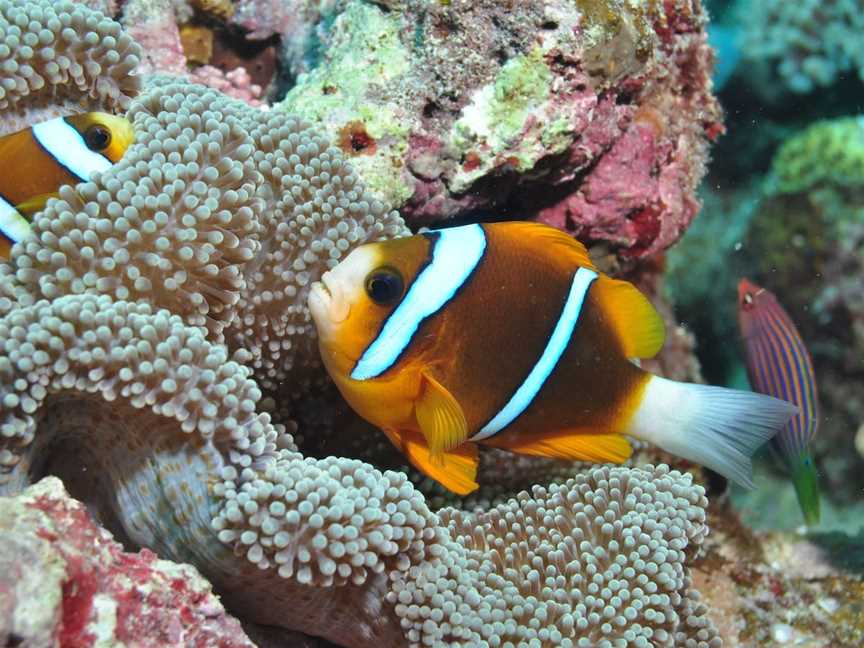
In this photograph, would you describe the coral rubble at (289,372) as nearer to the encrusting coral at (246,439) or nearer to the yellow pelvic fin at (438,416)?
the encrusting coral at (246,439)


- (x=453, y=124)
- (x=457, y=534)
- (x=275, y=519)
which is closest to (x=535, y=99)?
(x=453, y=124)

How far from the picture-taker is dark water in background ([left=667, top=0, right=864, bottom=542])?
12.1ft

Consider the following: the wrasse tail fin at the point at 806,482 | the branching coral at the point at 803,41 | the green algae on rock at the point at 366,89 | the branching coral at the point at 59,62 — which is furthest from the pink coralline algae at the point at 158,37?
the branching coral at the point at 803,41

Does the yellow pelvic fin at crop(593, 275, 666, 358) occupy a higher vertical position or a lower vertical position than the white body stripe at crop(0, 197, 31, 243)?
higher

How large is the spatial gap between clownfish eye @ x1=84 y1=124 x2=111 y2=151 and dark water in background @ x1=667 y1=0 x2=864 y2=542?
3001 millimetres

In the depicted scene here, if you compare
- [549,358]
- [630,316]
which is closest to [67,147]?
[549,358]

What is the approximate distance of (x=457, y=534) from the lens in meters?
1.73

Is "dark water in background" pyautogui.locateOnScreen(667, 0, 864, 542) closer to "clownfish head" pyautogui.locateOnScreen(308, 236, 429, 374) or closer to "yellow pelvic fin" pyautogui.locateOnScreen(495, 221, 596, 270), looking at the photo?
"yellow pelvic fin" pyautogui.locateOnScreen(495, 221, 596, 270)

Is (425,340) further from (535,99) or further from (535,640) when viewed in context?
(535,99)

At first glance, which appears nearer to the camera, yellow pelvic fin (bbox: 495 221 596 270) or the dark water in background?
yellow pelvic fin (bbox: 495 221 596 270)

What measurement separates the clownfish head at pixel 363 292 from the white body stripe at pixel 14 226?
24.1 inches

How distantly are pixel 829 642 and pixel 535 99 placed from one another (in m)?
1.86

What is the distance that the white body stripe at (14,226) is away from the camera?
159cm

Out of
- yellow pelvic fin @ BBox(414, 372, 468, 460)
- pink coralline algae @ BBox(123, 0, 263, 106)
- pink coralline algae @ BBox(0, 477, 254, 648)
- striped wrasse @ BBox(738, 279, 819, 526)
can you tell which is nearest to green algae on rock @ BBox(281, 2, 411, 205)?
pink coralline algae @ BBox(123, 0, 263, 106)
